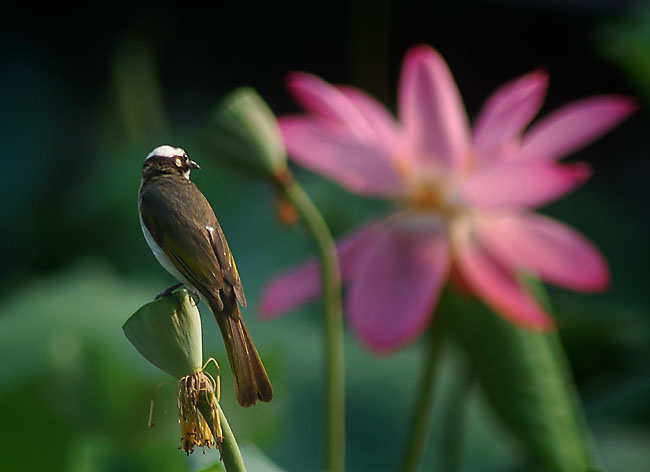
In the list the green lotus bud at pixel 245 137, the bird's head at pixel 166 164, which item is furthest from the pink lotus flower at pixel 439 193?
the bird's head at pixel 166 164

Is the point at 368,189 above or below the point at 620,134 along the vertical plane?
below

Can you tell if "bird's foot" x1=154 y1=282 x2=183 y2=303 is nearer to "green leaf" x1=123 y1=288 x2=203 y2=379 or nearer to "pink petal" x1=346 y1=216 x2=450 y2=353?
"green leaf" x1=123 y1=288 x2=203 y2=379

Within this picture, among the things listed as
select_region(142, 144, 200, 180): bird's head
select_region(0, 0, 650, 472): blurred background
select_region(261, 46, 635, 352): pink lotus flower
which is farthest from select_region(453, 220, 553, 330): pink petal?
select_region(142, 144, 200, 180): bird's head

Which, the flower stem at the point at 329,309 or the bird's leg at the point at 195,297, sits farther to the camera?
the flower stem at the point at 329,309

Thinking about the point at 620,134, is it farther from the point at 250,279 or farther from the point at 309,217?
the point at 309,217

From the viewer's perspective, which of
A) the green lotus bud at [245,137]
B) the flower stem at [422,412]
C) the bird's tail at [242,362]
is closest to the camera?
the bird's tail at [242,362]

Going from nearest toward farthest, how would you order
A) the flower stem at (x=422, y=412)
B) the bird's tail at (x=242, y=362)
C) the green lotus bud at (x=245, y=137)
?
the bird's tail at (x=242, y=362) < the green lotus bud at (x=245, y=137) < the flower stem at (x=422, y=412)

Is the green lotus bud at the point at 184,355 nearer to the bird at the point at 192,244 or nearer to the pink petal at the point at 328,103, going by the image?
the bird at the point at 192,244

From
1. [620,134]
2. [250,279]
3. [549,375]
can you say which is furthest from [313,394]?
[620,134]
